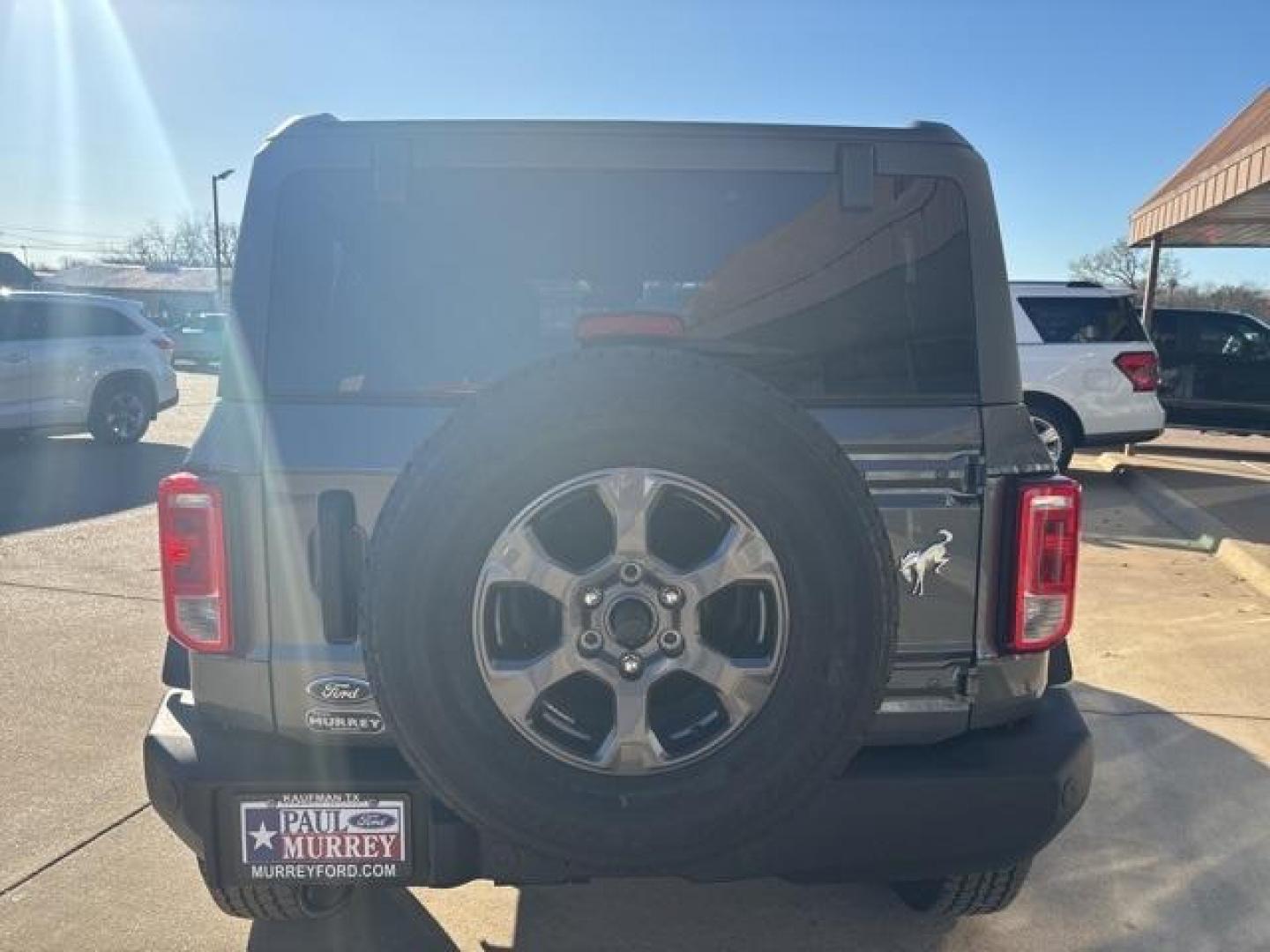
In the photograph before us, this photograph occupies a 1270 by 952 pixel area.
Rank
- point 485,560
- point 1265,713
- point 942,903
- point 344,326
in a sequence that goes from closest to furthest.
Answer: point 485,560 < point 344,326 < point 942,903 < point 1265,713

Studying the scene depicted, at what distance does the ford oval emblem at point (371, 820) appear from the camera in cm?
208

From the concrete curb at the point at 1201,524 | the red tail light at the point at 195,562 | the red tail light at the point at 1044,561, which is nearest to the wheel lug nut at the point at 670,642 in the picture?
the red tail light at the point at 1044,561

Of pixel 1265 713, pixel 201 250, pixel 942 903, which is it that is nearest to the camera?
pixel 942 903

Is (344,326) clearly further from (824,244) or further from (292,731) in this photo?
(824,244)

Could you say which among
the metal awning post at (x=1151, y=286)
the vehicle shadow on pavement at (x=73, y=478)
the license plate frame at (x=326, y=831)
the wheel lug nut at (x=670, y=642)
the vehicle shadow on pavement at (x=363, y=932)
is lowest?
the vehicle shadow on pavement at (x=363, y=932)

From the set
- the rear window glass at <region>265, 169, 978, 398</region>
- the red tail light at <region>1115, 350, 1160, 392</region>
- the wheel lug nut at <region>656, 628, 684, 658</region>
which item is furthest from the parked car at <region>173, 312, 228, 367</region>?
the wheel lug nut at <region>656, 628, 684, 658</region>

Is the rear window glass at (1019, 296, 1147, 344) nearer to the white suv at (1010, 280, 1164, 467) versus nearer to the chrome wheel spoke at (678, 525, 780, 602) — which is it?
the white suv at (1010, 280, 1164, 467)

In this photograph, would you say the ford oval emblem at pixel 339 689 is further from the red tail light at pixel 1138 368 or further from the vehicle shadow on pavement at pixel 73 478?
the red tail light at pixel 1138 368

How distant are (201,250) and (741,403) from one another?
11533 centimetres

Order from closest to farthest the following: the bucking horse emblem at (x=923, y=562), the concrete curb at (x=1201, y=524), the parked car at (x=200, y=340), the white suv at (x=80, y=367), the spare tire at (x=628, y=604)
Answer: the spare tire at (x=628, y=604) → the bucking horse emblem at (x=923, y=562) → the concrete curb at (x=1201, y=524) → the white suv at (x=80, y=367) → the parked car at (x=200, y=340)

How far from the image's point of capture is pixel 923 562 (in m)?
2.19

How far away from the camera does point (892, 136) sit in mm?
2338

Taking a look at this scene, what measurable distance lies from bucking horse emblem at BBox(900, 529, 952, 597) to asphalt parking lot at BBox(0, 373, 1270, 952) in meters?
1.21

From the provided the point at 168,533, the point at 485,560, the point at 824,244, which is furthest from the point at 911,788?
the point at 168,533
